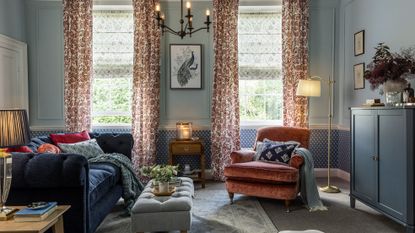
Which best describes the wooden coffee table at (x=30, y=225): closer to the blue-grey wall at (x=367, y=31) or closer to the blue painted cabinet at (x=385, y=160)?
the blue painted cabinet at (x=385, y=160)

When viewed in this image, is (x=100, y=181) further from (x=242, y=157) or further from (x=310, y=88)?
(x=310, y=88)

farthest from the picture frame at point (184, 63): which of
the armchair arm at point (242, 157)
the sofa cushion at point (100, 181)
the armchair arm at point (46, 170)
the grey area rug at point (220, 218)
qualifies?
the armchair arm at point (46, 170)

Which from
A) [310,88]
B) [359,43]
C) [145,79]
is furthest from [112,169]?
[359,43]

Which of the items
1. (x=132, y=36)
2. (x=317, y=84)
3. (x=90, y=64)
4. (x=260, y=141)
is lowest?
(x=260, y=141)

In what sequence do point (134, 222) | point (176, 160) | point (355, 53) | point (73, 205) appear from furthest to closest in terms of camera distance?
point (176, 160), point (355, 53), point (134, 222), point (73, 205)

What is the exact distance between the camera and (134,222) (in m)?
2.71

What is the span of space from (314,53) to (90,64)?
3855 mm

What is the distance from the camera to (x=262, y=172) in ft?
12.6

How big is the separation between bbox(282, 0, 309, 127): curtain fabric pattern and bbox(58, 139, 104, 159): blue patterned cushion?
10.2 feet

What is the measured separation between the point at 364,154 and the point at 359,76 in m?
1.82

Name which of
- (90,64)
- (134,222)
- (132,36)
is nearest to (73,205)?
(134,222)

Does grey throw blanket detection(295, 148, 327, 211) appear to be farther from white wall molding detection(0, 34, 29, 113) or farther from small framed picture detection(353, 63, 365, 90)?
white wall molding detection(0, 34, 29, 113)

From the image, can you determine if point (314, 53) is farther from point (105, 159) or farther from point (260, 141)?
point (105, 159)

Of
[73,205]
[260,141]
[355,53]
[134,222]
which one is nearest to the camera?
[73,205]
